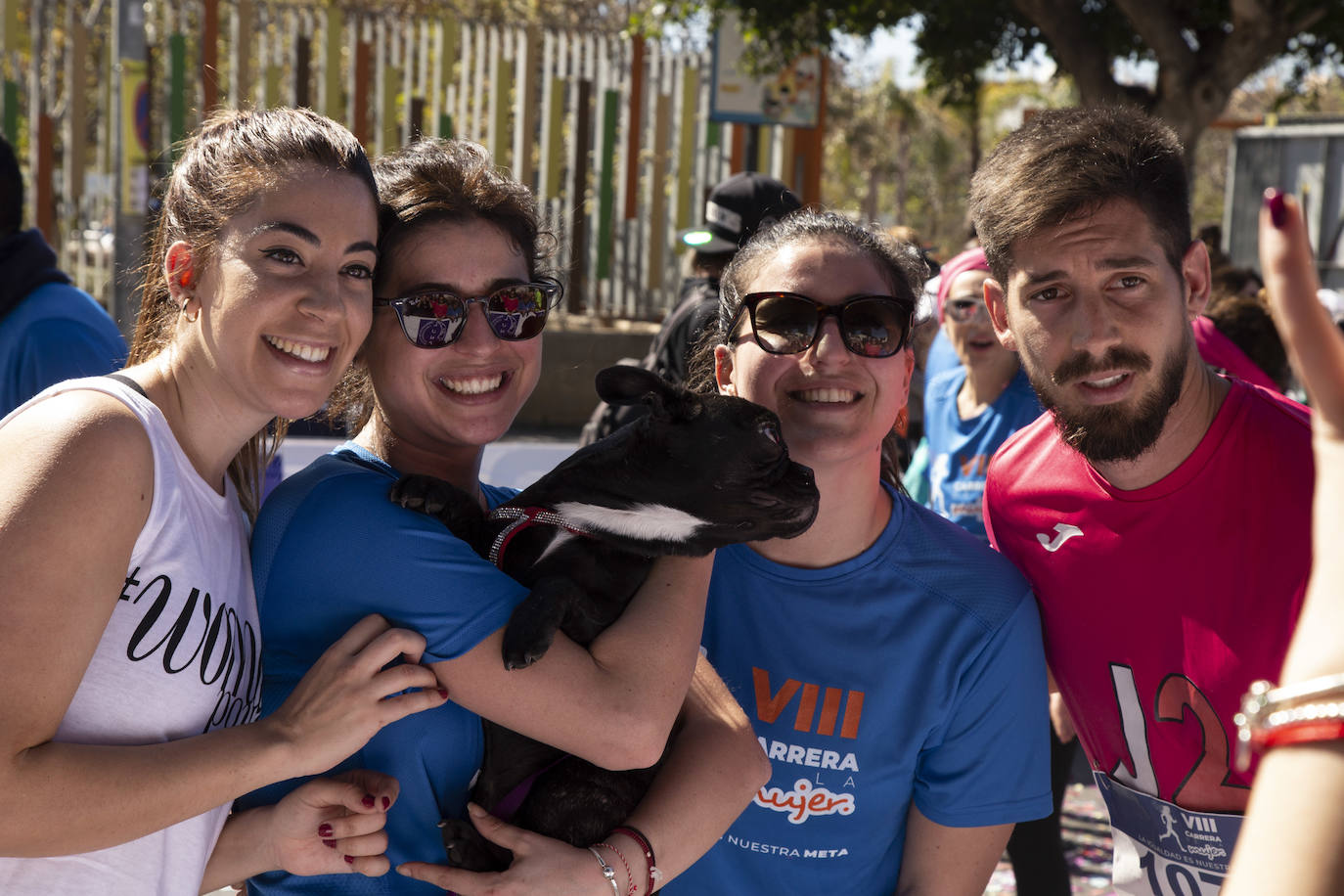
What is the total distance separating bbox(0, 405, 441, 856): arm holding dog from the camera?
1634 millimetres

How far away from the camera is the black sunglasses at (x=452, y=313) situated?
2.26m

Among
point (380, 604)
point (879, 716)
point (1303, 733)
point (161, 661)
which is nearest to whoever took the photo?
point (1303, 733)

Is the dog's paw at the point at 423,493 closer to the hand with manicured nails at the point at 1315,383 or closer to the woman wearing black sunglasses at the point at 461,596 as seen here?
the woman wearing black sunglasses at the point at 461,596

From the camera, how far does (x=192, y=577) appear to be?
1.88 meters

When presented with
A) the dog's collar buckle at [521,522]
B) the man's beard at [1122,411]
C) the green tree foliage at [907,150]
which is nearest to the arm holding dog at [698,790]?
the dog's collar buckle at [521,522]

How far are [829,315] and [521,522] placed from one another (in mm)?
818

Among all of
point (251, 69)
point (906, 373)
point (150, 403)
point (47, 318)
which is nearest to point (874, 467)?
point (906, 373)

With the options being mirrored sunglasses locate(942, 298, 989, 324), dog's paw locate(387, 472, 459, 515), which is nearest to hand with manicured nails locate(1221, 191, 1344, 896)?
dog's paw locate(387, 472, 459, 515)

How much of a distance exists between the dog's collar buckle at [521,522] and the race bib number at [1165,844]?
143cm

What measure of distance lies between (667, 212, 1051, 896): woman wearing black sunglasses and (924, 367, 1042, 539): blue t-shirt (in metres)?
2.14

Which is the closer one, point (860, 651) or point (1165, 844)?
point (860, 651)

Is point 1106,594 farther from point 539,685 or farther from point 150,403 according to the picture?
point 150,403

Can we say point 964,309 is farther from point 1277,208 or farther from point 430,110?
point 430,110

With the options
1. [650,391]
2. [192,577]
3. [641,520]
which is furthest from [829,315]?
[192,577]
